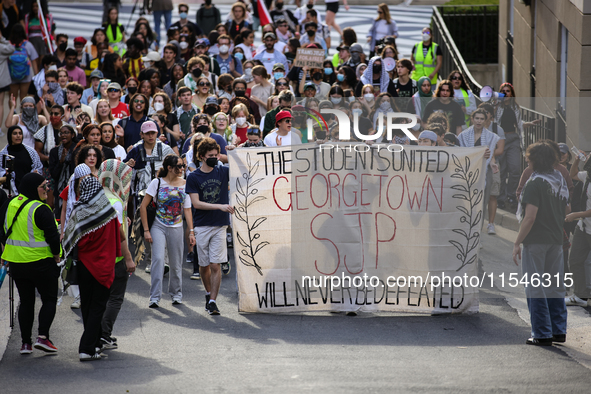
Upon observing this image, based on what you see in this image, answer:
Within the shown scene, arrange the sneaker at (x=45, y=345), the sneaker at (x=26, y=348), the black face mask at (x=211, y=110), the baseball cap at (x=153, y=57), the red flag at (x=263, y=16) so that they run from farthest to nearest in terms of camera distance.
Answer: the red flag at (x=263, y=16) → the baseball cap at (x=153, y=57) → the black face mask at (x=211, y=110) → the sneaker at (x=26, y=348) → the sneaker at (x=45, y=345)

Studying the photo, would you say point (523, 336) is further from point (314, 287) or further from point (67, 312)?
point (67, 312)

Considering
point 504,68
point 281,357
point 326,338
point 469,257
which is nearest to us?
point 281,357

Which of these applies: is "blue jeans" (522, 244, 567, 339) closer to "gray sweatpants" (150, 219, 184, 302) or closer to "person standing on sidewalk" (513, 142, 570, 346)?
"person standing on sidewalk" (513, 142, 570, 346)

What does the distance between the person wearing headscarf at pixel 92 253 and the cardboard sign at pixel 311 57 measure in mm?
8067

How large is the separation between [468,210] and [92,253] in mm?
3944

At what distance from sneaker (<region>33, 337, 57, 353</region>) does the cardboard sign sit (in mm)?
8579

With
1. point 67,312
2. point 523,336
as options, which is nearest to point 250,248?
point 67,312

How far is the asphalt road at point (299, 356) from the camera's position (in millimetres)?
6641

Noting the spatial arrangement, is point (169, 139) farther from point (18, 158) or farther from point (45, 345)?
point (45, 345)

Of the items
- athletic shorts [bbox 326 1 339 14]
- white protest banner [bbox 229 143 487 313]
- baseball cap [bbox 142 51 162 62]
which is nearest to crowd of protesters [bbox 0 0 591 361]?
baseball cap [bbox 142 51 162 62]

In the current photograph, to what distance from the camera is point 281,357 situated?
24.1ft

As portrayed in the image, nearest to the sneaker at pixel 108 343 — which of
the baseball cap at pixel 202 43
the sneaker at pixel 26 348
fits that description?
the sneaker at pixel 26 348

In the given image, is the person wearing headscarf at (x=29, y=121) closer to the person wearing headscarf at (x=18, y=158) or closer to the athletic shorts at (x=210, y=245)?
the person wearing headscarf at (x=18, y=158)

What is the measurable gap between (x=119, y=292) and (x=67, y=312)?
62.6 inches
